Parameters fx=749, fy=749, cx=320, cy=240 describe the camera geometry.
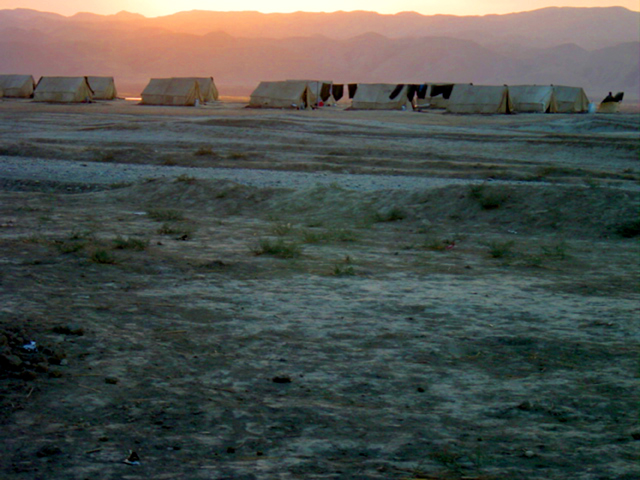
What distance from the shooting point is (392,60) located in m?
133

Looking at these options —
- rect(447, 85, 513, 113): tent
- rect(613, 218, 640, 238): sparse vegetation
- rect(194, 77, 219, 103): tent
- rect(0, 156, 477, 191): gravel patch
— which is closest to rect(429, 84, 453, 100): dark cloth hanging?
rect(447, 85, 513, 113): tent

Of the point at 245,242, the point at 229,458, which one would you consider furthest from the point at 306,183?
the point at 229,458

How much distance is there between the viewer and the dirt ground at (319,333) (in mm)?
3500

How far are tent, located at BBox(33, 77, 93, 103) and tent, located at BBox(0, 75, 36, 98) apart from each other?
5.14m

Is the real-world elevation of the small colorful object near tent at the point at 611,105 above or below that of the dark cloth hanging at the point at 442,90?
below

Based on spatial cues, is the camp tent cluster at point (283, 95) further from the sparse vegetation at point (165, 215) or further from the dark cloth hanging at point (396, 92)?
the sparse vegetation at point (165, 215)

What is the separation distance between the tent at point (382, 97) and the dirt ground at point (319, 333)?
32735 mm

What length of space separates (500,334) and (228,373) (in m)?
2.13

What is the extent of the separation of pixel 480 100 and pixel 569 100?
5094 millimetres

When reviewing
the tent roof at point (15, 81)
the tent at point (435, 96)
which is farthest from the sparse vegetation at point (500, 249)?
the tent roof at point (15, 81)

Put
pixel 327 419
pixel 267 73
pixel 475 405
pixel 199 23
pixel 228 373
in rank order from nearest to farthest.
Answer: pixel 327 419 < pixel 475 405 < pixel 228 373 < pixel 267 73 < pixel 199 23

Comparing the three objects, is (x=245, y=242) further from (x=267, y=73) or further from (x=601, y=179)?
(x=267, y=73)

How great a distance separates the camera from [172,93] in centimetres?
4484

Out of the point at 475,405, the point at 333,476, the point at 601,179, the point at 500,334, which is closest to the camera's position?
the point at 333,476
